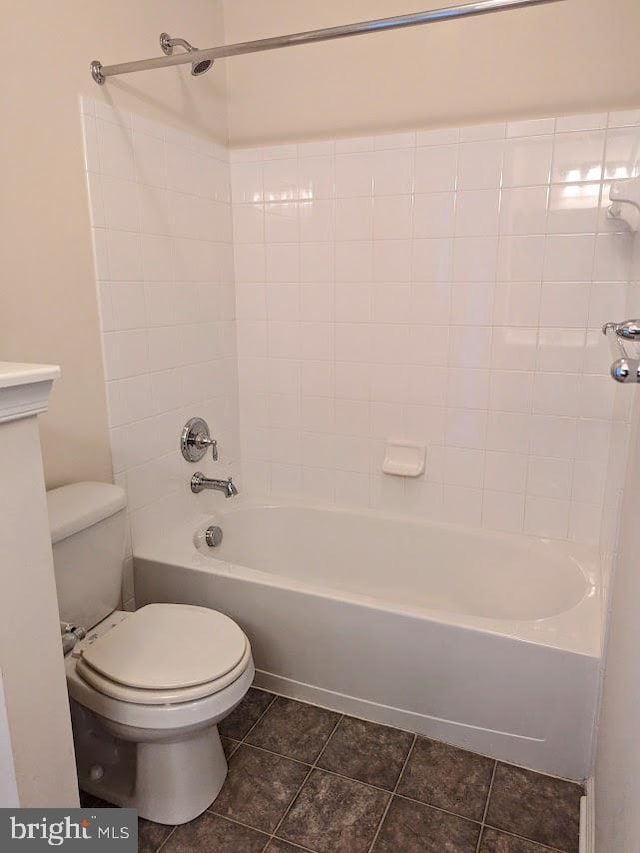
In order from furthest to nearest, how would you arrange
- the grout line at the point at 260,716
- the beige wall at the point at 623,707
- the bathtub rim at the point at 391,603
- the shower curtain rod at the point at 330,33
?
1. the grout line at the point at 260,716
2. the bathtub rim at the point at 391,603
3. the shower curtain rod at the point at 330,33
4. the beige wall at the point at 623,707

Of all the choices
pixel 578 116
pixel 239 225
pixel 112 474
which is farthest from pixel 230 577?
pixel 578 116

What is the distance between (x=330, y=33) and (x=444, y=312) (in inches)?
40.8

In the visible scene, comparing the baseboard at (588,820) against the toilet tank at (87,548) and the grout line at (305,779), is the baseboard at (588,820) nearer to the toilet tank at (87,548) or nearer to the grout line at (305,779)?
the grout line at (305,779)

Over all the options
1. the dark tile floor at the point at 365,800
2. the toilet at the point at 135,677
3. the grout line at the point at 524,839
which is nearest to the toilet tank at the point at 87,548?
the toilet at the point at 135,677

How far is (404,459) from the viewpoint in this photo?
241cm

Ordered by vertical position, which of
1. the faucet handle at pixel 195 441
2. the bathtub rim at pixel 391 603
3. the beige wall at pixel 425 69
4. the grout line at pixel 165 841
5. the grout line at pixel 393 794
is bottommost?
the grout line at pixel 165 841

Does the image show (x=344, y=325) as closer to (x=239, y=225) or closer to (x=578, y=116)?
(x=239, y=225)

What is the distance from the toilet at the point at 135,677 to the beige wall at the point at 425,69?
162cm

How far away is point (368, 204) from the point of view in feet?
7.44

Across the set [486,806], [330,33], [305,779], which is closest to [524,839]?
[486,806]

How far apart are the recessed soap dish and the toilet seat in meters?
0.97

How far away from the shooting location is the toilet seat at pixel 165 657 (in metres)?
1.42

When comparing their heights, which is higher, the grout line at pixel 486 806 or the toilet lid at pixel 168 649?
the toilet lid at pixel 168 649

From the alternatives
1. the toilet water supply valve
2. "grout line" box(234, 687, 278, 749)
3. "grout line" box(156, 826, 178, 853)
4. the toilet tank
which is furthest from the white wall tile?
"grout line" box(156, 826, 178, 853)
